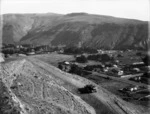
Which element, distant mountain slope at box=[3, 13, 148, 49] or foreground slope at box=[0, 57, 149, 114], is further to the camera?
distant mountain slope at box=[3, 13, 148, 49]

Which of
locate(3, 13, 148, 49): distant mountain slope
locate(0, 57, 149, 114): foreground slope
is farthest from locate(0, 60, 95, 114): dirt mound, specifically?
locate(3, 13, 148, 49): distant mountain slope

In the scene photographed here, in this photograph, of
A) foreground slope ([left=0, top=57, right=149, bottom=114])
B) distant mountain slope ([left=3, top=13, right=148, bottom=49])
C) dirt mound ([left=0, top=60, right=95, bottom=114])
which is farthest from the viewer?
distant mountain slope ([left=3, top=13, right=148, bottom=49])

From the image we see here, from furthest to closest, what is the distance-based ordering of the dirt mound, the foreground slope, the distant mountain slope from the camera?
1. the distant mountain slope
2. the foreground slope
3. the dirt mound

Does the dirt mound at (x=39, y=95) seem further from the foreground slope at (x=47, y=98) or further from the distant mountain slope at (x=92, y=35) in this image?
the distant mountain slope at (x=92, y=35)

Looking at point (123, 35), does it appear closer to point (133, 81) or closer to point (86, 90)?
point (133, 81)

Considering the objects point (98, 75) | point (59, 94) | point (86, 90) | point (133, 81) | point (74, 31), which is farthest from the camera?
point (74, 31)

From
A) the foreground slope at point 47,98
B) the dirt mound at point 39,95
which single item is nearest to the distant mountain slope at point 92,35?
the foreground slope at point 47,98

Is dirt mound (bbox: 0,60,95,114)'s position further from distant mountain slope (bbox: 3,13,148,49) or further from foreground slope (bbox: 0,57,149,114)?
distant mountain slope (bbox: 3,13,148,49)

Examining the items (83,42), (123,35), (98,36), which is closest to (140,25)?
(123,35)

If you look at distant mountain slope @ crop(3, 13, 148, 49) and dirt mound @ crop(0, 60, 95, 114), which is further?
distant mountain slope @ crop(3, 13, 148, 49)
